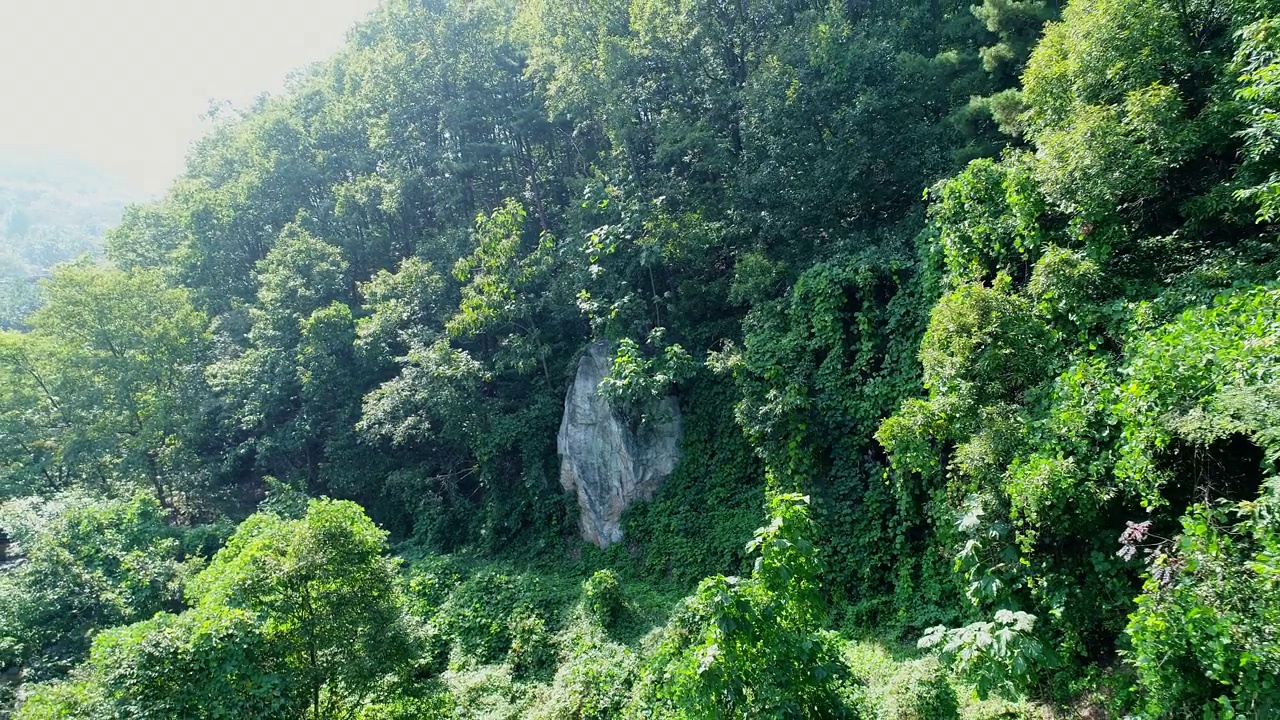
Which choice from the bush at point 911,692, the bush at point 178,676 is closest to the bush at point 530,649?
the bush at point 178,676

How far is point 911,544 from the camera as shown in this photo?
10422 millimetres

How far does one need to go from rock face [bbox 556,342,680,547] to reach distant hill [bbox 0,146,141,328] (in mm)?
60541

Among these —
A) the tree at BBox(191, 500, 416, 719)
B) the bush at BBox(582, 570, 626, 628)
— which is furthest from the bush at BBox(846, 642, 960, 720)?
the tree at BBox(191, 500, 416, 719)

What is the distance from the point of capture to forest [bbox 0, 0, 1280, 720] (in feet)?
21.8

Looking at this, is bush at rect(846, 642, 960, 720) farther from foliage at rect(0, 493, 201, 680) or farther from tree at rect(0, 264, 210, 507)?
tree at rect(0, 264, 210, 507)

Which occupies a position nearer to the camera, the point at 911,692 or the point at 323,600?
the point at 911,692

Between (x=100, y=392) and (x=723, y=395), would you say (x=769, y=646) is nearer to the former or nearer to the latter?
(x=723, y=395)

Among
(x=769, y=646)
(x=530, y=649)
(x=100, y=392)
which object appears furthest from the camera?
(x=100, y=392)

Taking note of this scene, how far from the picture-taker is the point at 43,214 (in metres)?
152

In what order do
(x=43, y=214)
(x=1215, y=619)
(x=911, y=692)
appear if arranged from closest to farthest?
(x=1215, y=619) < (x=911, y=692) < (x=43, y=214)

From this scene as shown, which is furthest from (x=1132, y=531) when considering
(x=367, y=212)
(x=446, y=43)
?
(x=367, y=212)

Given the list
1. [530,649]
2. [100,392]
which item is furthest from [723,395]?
[100,392]

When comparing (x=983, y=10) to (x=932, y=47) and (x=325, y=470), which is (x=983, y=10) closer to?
(x=932, y=47)

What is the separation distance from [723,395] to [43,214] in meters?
204
